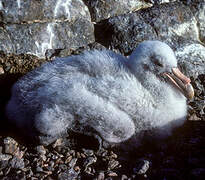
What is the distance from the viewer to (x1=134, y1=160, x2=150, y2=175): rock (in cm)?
304

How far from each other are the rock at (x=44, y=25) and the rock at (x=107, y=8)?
0.13 meters

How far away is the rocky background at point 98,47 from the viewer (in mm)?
3125

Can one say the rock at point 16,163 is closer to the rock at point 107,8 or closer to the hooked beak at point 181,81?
the hooked beak at point 181,81

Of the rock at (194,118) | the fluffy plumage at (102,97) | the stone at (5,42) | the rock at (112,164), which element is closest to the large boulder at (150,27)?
the stone at (5,42)

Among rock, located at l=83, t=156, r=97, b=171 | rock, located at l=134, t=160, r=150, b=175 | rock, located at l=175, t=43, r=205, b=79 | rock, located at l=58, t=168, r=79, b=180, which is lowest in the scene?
rock, located at l=58, t=168, r=79, b=180

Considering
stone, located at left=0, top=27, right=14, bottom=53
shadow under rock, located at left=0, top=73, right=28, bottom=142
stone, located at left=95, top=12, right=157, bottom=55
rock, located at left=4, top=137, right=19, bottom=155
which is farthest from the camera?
stone, located at left=95, top=12, right=157, bottom=55

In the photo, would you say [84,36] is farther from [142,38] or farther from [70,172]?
[70,172]

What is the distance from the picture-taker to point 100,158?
3.27 meters

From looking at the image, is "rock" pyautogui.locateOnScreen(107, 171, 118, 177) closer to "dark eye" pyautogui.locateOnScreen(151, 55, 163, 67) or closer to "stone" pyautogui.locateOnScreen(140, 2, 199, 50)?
"dark eye" pyautogui.locateOnScreen(151, 55, 163, 67)

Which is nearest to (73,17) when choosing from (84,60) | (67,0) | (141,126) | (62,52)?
(67,0)

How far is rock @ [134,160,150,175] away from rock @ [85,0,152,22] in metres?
2.59

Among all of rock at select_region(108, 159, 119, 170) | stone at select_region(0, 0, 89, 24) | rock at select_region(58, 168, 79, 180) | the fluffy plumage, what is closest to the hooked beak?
the fluffy plumage

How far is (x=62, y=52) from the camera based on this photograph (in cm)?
457

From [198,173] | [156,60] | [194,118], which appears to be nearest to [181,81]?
[156,60]
